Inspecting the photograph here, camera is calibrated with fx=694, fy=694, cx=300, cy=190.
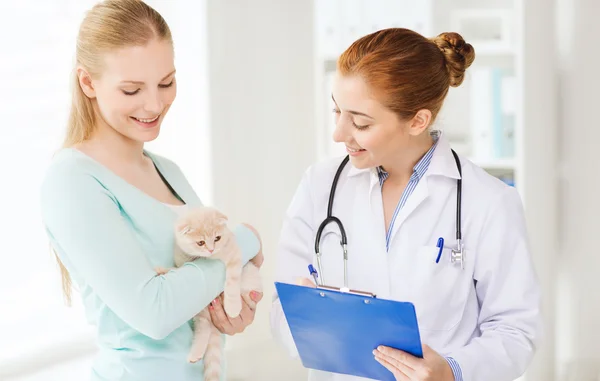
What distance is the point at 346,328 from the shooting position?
4.67ft

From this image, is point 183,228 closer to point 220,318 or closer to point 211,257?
point 211,257

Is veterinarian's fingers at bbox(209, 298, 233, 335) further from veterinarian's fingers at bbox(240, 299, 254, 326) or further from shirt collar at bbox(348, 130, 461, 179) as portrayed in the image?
shirt collar at bbox(348, 130, 461, 179)

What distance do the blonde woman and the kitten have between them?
0.07ft

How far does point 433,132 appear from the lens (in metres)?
1.76

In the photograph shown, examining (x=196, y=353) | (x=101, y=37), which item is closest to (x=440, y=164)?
(x=196, y=353)

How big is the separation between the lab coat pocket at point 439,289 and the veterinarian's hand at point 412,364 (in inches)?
6.5

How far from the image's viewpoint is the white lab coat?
1.53 m

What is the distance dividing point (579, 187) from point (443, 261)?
1629 mm

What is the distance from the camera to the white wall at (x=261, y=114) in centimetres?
303

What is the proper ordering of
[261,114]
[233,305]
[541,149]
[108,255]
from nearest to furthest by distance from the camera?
[108,255], [233,305], [541,149], [261,114]

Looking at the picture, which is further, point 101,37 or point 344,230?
point 344,230

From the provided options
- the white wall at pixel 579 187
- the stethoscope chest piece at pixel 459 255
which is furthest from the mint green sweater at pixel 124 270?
the white wall at pixel 579 187

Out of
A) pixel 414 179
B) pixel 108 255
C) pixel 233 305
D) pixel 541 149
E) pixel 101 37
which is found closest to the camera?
pixel 108 255

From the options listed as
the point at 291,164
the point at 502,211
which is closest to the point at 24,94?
the point at 291,164
